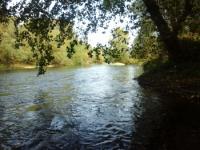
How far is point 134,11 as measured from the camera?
22547mm

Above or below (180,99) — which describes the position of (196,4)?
above

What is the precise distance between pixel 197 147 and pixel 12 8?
1203 cm

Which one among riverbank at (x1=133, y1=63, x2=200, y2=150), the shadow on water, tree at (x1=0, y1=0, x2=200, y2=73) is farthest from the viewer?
tree at (x1=0, y1=0, x2=200, y2=73)

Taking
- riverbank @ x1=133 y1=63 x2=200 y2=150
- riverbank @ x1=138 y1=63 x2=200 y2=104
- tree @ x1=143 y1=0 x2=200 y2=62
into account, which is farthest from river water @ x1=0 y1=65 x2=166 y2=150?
tree @ x1=143 y1=0 x2=200 y2=62

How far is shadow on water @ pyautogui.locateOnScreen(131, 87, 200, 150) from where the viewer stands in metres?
9.22

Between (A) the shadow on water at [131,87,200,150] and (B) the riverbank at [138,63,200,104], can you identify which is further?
(B) the riverbank at [138,63,200,104]

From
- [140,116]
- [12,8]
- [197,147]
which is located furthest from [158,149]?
[12,8]

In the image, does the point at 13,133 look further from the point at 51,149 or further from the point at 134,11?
the point at 134,11

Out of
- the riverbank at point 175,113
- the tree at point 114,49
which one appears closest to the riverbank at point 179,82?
the riverbank at point 175,113

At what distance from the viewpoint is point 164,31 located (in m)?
19.4

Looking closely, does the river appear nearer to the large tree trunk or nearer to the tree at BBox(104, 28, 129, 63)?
the tree at BBox(104, 28, 129, 63)

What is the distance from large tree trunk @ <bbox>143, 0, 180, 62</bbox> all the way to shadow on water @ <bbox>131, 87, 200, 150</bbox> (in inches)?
199

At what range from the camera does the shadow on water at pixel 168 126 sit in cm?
922

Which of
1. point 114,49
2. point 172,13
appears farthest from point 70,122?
point 172,13
